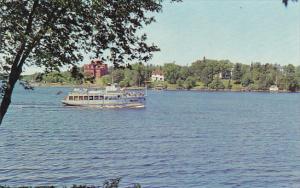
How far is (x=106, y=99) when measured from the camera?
130625 mm

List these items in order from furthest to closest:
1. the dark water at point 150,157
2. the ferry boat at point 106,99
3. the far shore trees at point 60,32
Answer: the ferry boat at point 106,99 < the dark water at point 150,157 < the far shore trees at point 60,32

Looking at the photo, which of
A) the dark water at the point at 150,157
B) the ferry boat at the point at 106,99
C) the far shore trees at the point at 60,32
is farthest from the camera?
the ferry boat at the point at 106,99

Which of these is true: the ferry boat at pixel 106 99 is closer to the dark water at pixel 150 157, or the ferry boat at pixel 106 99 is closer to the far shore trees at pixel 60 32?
the dark water at pixel 150 157

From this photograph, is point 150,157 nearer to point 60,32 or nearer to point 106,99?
point 60,32

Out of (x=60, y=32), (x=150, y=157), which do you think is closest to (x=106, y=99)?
(x=150, y=157)

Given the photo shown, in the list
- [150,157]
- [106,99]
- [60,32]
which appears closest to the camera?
[60,32]

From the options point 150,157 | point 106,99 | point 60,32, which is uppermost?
point 60,32

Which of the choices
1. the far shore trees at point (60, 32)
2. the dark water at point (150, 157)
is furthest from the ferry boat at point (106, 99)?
the far shore trees at point (60, 32)

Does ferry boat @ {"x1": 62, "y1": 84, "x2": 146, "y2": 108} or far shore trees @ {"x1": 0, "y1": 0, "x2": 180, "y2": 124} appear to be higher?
far shore trees @ {"x1": 0, "y1": 0, "x2": 180, "y2": 124}

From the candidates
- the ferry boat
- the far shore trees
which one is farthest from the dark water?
the ferry boat

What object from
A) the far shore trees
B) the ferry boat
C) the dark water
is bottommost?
the dark water

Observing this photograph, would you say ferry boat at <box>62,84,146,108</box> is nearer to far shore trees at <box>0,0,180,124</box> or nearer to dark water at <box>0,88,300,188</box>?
dark water at <box>0,88,300,188</box>

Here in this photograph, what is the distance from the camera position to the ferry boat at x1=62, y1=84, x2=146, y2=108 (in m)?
129

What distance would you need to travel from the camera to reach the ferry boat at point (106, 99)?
129000mm
